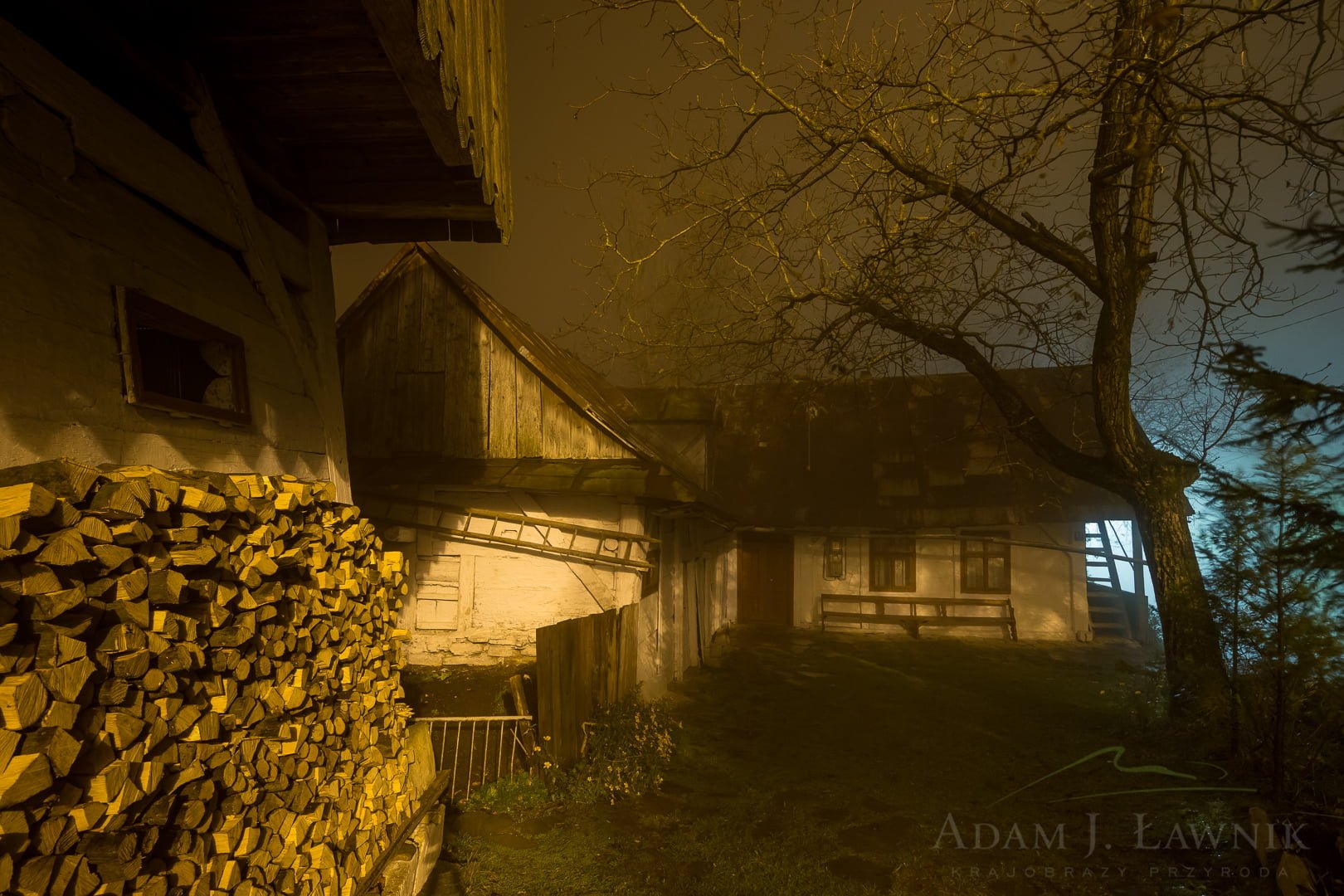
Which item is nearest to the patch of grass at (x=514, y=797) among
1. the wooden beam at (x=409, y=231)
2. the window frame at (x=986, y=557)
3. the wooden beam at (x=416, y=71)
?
the wooden beam at (x=409, y=231)

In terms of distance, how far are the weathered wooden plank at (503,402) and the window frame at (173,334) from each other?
252 inches

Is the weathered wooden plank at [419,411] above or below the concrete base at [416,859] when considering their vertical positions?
above

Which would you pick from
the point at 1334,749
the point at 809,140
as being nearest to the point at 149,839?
the point at 809,140

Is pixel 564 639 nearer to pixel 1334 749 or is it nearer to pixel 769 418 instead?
pixel 1334 749

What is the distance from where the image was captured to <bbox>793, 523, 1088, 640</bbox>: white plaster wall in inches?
698

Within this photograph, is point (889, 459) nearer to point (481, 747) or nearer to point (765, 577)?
point (765, 577)

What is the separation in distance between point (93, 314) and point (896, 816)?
7538 mm

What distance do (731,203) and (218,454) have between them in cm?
561

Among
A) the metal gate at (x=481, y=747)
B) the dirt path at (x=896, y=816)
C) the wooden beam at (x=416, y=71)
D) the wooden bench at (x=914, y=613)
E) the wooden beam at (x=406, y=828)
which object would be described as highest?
the wooden beam at (x=416, y=71)

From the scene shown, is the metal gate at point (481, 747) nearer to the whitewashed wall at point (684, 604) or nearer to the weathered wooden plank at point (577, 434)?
the whitewashed wall at point (684, 604)

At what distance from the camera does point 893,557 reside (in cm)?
1927

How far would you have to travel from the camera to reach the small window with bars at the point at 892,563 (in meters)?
19.1

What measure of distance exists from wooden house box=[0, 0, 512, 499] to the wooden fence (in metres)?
3.15

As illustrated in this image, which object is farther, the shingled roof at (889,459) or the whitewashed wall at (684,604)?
the shingled roof at (889,459)
